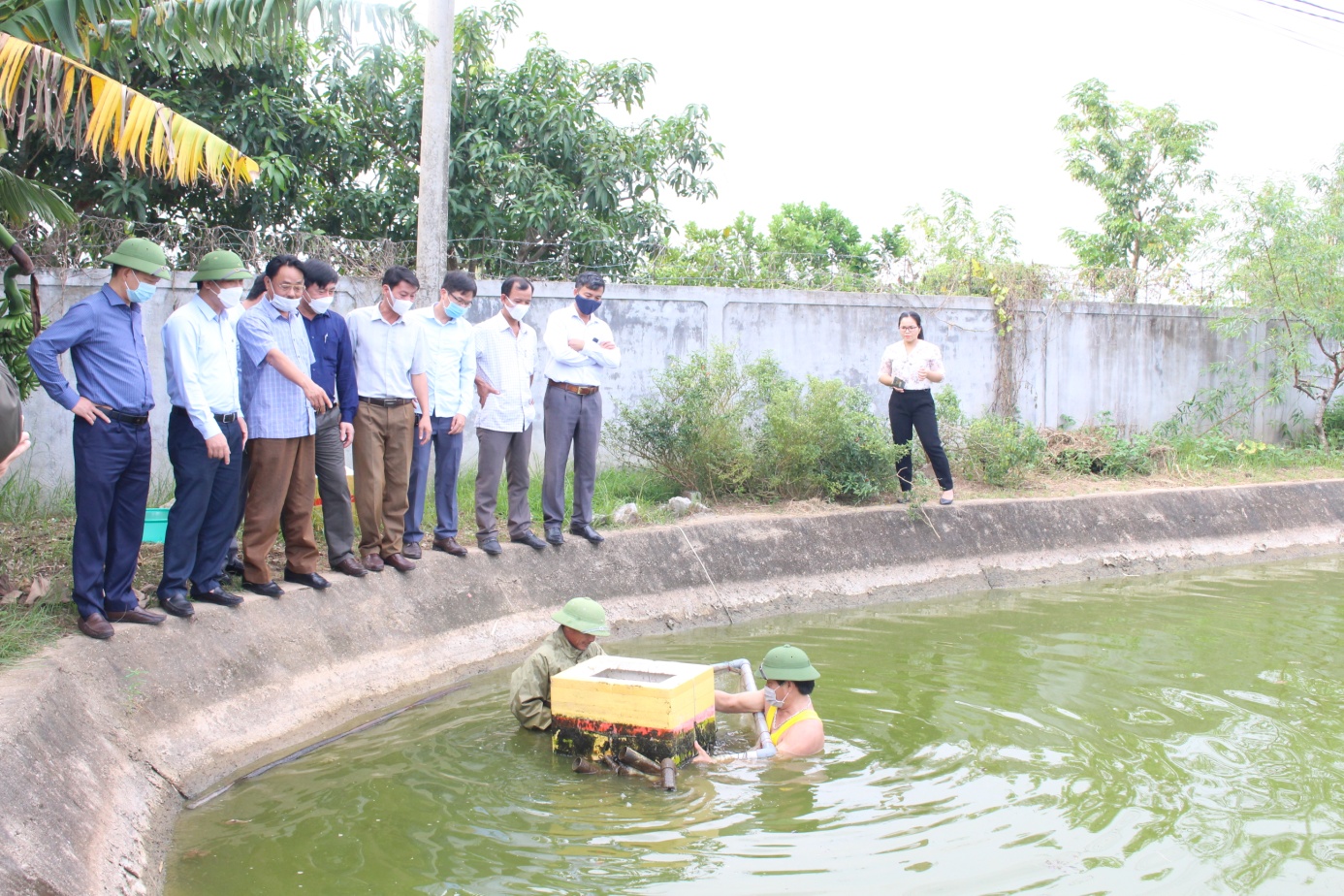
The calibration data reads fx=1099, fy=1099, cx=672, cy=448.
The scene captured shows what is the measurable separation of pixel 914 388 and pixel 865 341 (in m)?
2.51

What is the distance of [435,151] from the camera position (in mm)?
9344

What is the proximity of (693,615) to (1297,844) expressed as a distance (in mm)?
4786

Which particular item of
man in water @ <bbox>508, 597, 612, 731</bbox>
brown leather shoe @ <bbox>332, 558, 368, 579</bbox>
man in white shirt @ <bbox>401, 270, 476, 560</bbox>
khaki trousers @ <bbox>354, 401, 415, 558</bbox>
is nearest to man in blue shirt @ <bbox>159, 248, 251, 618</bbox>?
brown leather shoe @ <bbox>332, 558, 368, 579</bbox>

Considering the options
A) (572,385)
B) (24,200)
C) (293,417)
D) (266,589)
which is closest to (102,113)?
(24,200)

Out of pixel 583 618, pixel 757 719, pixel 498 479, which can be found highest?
pixel 498 479

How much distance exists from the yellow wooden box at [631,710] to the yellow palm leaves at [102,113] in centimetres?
361

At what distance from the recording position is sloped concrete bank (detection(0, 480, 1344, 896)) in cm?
444

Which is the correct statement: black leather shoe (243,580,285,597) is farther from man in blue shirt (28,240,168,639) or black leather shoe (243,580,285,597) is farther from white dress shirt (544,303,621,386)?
white dress shirt (544,303,621,386)

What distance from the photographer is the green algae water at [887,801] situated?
14.6ft

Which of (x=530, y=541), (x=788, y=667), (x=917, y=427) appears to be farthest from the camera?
(x=917, y=427)

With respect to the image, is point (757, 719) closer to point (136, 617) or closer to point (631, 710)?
point (631, 710)

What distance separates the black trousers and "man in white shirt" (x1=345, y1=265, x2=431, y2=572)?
4850mm

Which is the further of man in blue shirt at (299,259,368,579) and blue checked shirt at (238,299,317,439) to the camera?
man in blue shirt at (299,259,368,579)

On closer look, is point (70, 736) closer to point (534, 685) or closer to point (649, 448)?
point (534, 685)
